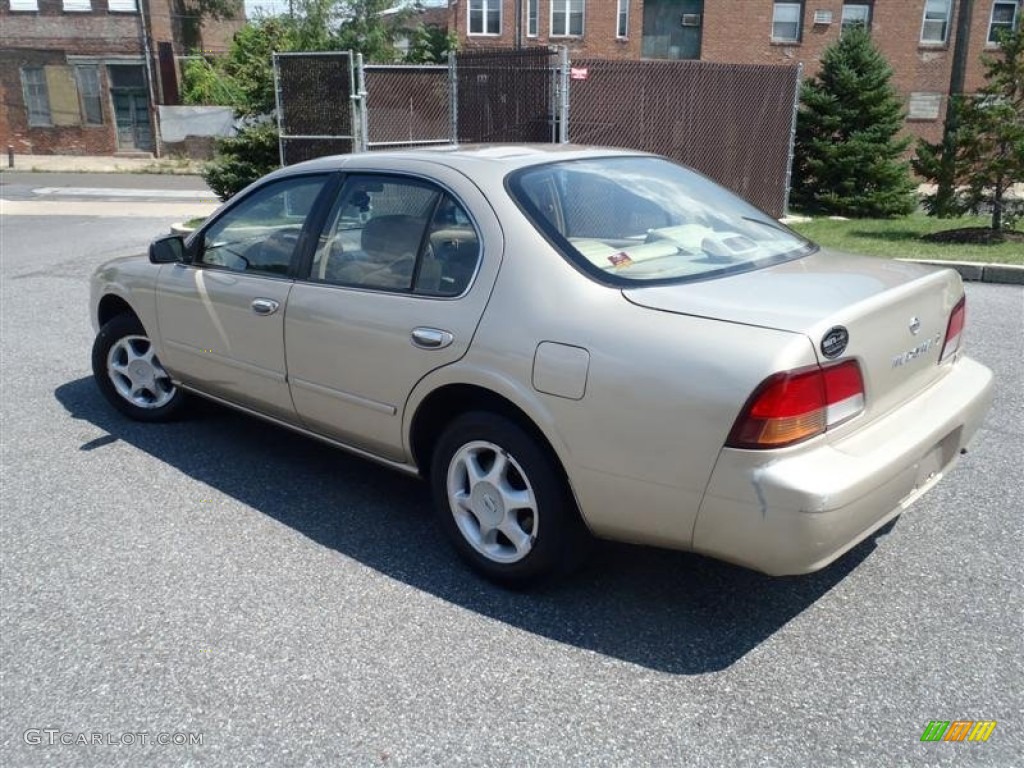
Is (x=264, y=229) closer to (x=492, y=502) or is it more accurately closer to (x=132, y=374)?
(x=132, y=374)

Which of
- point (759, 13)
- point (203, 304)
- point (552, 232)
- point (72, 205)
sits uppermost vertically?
point (759, 13)

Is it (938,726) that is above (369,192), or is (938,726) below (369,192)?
below

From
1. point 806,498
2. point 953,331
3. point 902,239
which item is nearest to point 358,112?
point 902,239

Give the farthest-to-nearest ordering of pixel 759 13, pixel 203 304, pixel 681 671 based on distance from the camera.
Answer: pixel 759 13 → pixel 203 304 → pixel 681 671

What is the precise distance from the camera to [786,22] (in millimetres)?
35719

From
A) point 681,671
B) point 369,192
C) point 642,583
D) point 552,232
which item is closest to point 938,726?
point 681,671

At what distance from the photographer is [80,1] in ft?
119

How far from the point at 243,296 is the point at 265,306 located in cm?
21

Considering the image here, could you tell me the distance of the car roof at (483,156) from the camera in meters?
3.72

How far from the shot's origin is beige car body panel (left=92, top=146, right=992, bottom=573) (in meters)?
2.79

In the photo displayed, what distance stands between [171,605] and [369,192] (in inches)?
73.6

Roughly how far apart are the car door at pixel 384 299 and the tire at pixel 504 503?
299 mm

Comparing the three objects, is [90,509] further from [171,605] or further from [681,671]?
[681,671]

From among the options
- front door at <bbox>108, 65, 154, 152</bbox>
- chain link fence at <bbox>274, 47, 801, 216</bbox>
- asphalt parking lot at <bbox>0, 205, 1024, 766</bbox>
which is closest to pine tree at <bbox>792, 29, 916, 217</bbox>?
chain link fence at <bbox>274, 47, 801, 216</bbox>
